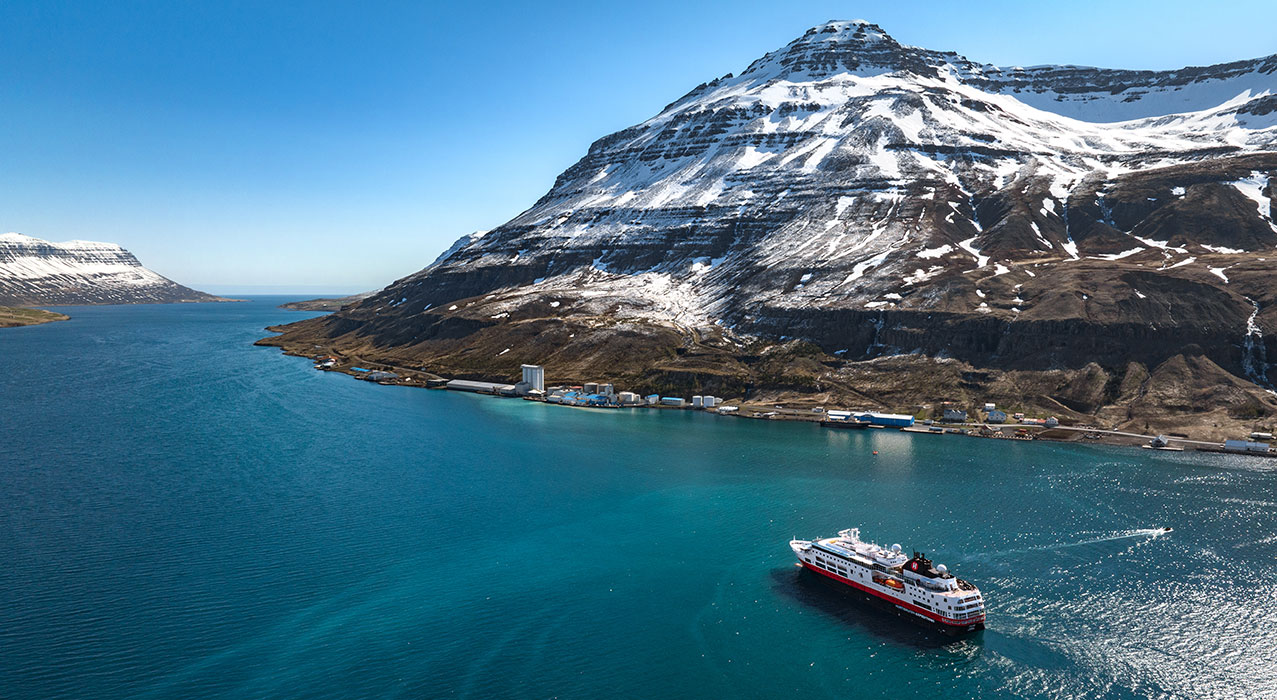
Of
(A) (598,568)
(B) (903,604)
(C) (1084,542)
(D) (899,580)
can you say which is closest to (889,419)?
(C) (1084,542)

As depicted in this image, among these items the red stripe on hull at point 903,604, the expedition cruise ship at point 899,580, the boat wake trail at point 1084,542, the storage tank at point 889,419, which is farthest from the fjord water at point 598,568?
the storage tank at point 889,419

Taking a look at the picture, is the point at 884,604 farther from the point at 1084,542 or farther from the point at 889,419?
the point at 889,419

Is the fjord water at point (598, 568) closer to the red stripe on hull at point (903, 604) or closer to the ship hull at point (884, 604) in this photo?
the ship hull at point (884, 604)

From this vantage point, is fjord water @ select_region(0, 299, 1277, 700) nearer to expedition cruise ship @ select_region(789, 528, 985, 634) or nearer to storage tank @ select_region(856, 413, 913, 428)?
expedition cruise ship @ select_region(789, 528, 985, 634)

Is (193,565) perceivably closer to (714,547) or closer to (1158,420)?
(714,547)

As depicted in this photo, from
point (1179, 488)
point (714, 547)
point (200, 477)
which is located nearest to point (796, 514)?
Answer: point (714, 547)

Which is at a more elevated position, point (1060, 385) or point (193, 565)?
point (1060, 385)
